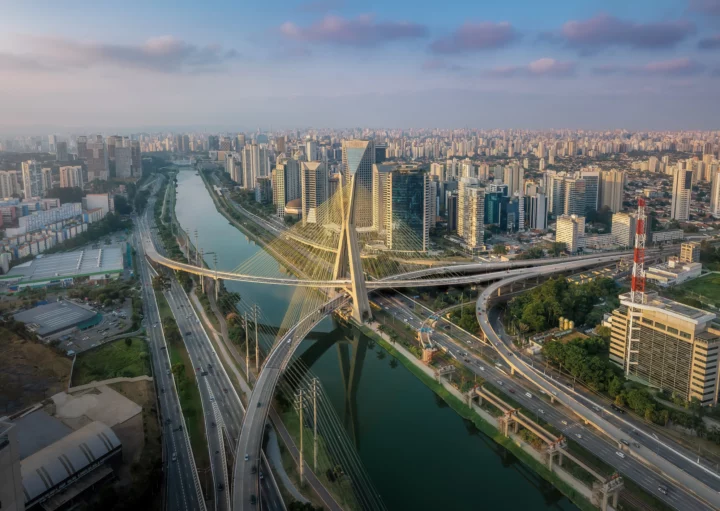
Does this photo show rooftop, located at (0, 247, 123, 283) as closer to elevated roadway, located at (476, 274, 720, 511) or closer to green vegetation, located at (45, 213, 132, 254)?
green vegetation, located at (45, 213, 132, 254)

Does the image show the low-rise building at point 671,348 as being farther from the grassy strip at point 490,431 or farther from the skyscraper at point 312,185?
the skyscraper at point 312,185

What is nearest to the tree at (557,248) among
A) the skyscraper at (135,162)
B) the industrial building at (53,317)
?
the industrial building at (53,317)

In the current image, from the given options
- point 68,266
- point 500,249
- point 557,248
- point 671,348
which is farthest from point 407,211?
point 671,348

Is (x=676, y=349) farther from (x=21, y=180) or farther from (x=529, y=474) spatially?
(x=21, y=180)

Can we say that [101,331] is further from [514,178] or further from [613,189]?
[514,178]

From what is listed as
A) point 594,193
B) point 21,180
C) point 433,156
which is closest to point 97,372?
point 21,180

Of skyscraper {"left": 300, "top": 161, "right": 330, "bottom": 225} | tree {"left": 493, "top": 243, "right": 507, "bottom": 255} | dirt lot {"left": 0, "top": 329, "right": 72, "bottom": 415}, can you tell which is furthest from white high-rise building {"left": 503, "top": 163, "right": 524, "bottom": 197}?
dirt lot {"left": 0, "top": 329, "right": 72, "bottom": 415}
